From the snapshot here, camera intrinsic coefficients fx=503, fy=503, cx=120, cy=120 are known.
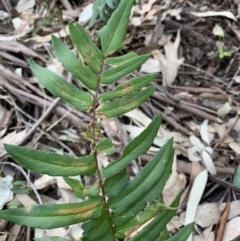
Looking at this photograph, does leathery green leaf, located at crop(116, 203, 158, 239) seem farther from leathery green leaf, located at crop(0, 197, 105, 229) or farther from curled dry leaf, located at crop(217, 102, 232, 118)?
curled dry leaf, located at crop(217, 102, 232, 118)

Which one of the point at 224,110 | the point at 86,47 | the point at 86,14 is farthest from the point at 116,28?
the point at 86,14

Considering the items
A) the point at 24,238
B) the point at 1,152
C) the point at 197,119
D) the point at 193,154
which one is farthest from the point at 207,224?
the point at 1,152

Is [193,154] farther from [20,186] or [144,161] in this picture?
[20,186]

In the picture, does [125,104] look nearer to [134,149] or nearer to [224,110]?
[134,149]

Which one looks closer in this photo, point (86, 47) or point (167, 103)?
point (86, 47)

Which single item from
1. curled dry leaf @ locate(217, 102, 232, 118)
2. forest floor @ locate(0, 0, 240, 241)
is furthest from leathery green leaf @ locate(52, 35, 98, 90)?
curled dry leaf @ locate(217, 102, 232, 118)

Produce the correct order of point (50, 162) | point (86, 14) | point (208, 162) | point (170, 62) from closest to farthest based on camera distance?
point (50, 162)
point (208, 162)
point (170, 62)
point (86, 14)
